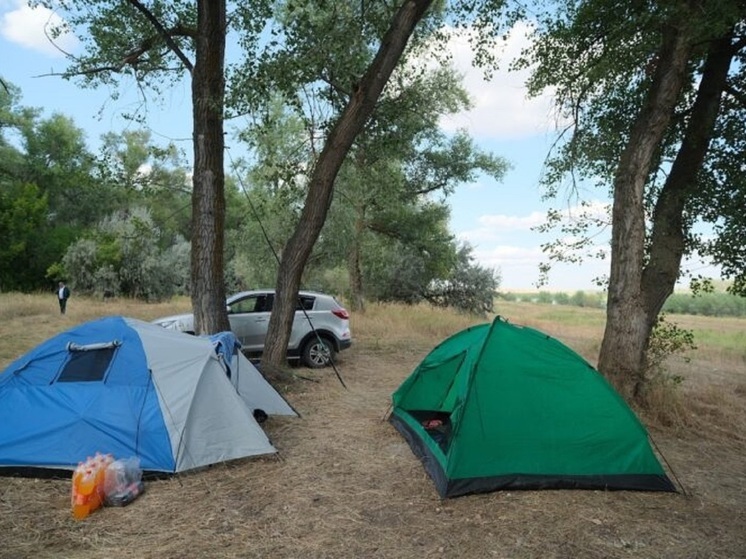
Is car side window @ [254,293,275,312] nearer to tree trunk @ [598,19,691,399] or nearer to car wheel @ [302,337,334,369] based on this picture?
car wheel @ [302,337,334,369]

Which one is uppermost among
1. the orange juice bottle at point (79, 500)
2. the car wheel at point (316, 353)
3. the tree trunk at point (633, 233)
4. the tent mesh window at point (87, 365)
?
the tree trunk at point (633, 233)

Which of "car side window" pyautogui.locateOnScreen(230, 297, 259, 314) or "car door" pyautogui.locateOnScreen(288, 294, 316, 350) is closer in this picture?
"car door" pyautogui.locateOnScreen(288, 294, 316, 350)

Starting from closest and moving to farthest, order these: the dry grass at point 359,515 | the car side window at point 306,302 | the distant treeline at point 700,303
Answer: the dry grass at point 359,515 < the car side window at point 306,302 < the distant treeline at point 700,303

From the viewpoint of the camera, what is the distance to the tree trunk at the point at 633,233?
7.30 meters

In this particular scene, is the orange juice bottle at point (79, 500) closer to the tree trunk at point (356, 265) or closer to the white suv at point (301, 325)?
the white suv at point (301, 325)

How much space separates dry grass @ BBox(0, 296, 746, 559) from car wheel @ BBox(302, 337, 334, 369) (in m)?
4.52

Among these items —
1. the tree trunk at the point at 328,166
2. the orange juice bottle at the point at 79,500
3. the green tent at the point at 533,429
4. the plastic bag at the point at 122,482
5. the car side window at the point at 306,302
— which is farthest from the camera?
the car side window at the point at 306,302

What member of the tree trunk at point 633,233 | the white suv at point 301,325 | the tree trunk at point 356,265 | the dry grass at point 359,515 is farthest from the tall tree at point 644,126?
the tree trunk at point 356,265

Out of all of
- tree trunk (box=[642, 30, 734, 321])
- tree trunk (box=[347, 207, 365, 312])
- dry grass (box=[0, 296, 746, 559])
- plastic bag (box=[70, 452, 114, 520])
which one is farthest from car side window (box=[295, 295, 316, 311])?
tree trunk (box=[347, 207, 365, 312])

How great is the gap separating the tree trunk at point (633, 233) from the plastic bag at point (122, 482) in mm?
6035

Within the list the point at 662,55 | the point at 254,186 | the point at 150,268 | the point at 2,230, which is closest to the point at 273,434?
the point at 662,55

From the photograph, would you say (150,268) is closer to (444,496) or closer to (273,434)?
(273,434)

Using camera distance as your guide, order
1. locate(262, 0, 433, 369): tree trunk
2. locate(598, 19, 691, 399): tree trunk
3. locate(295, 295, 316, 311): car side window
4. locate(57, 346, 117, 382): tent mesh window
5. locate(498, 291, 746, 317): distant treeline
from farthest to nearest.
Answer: locate(498, 291, 746, 317): distant treeline < locate(295, 295, 316, 311): car side window < locate(262, 0, 433, 369): tree trunk < locate(598, 19, 691, 399): tree trunk < locate(57, 346, 117, 382): tent mesh window

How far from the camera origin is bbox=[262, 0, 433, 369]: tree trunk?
338 inches
